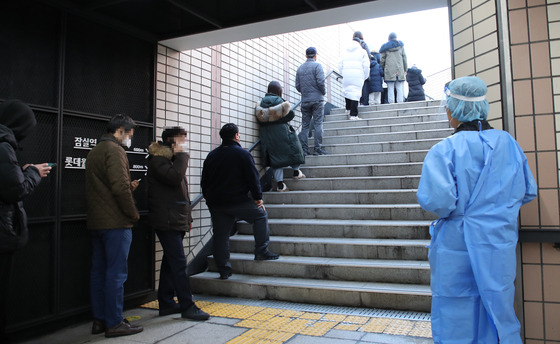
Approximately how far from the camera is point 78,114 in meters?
4.09

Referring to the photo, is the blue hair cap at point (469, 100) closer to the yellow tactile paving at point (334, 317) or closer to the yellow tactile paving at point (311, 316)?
the yellow tactile paving at point (334, 317)

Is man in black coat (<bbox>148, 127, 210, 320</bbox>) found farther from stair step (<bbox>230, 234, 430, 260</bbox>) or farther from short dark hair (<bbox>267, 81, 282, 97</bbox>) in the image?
short dark hair (<bbox>267, 81, 282, 97</bbox>)

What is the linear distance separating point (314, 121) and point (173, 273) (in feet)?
14.7

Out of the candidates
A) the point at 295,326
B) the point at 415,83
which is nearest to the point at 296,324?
the point at 295,326

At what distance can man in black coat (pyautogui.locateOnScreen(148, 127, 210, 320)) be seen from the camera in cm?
410

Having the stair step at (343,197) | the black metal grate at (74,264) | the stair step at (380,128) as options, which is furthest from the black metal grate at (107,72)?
the stair step at (380,128)

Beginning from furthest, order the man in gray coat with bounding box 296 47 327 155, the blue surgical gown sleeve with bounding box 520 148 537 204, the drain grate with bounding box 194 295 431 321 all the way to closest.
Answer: the man in gray coat with bounding box 296 47 327 155 < the drain grate with bounding box 194 295 431 321 < the blue surgical gown sleeve with bounding box 520 148 537 204

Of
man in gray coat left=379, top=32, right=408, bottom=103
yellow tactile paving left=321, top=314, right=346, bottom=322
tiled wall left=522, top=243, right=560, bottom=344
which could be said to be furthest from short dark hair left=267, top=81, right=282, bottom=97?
A: tiled wall left=522, top=243, right=560, bottom=344

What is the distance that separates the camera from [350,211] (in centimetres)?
576

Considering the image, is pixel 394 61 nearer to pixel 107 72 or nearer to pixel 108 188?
pixel 107 72

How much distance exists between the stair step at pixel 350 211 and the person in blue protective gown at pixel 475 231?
3007 mm

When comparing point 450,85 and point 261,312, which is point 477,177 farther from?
point 261,312

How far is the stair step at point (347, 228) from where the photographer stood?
503 cm

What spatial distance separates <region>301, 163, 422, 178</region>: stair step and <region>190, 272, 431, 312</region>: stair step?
2530 millimetres
